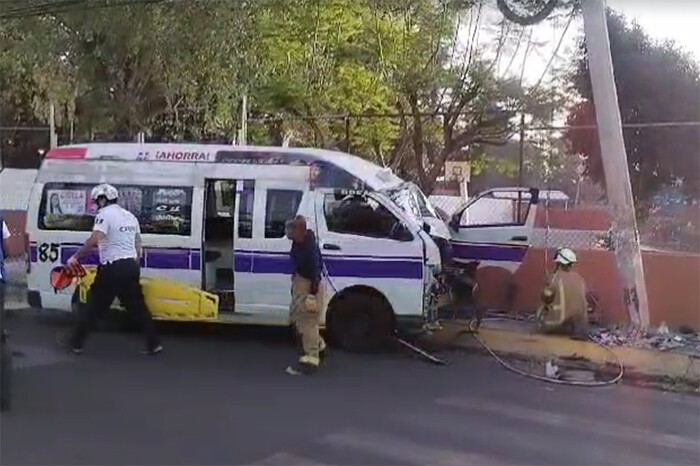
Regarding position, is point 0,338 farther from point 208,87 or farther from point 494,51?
point 494,51

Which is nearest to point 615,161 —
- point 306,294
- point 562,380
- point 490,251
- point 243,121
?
point 490,251

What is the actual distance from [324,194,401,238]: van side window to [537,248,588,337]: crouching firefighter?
6.70 ft

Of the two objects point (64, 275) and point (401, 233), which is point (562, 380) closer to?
point (401, 233)

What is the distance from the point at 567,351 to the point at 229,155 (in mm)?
4249

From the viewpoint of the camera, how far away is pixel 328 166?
32.1 feet

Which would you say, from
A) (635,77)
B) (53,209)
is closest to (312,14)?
(635,77)

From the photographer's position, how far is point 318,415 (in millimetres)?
6934

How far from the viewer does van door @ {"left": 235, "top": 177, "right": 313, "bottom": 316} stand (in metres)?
9.78

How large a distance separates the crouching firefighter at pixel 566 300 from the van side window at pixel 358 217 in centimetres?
204

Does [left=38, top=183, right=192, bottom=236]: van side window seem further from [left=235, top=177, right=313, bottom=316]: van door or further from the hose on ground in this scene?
the hose on ground

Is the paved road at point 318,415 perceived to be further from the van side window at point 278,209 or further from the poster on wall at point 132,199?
the poster on wall at point 132,199

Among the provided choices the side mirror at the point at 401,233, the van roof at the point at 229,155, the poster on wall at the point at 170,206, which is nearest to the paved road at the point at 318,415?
the side mirror at the point at 401,233

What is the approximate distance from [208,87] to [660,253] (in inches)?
338

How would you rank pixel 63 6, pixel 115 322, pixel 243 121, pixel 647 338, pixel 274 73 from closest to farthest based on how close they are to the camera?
pixel 647 338 → pixel 115 322 → pixel 63 6 → pixel 243 121 → pixel 274 73
